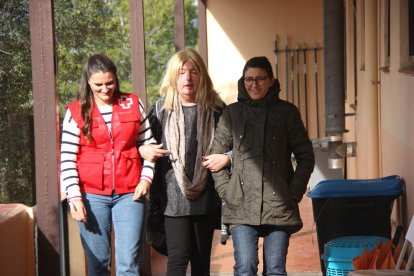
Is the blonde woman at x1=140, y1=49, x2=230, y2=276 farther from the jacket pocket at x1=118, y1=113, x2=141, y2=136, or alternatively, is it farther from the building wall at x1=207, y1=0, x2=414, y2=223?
the building wall at x1=207, y1=0, x2=414, y2=223

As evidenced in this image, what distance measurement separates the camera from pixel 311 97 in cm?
1284

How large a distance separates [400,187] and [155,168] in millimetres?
1488

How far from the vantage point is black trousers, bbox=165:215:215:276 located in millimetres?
3799

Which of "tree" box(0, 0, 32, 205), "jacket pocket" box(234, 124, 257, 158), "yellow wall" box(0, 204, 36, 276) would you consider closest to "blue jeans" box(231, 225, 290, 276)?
"jacket pocket" box(234, 124, 257, 158)

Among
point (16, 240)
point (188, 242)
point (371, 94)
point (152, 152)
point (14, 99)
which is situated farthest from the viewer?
point (371, 94)

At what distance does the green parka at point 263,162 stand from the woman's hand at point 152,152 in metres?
0.26

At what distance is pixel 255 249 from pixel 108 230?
0.69 m

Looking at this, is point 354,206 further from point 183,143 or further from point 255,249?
point 183,143

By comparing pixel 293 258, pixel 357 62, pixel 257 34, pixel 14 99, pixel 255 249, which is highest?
pixel 257 34

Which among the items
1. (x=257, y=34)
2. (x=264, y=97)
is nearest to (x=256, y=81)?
(x=264, y=97)

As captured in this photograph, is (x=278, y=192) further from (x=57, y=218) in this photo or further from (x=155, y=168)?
(x=57, y=218)

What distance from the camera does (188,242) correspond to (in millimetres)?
3811

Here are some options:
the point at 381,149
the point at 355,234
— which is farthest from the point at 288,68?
the point at 355,234

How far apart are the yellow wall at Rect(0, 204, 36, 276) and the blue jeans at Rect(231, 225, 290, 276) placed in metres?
1.08
